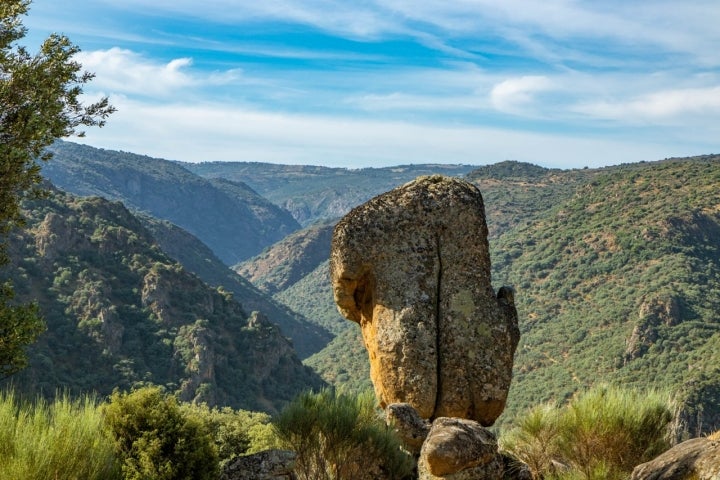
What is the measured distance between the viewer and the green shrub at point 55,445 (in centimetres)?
636

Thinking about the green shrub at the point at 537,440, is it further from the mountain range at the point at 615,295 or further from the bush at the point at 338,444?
the mountain range at the point at 615,295

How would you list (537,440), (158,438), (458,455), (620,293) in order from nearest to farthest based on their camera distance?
(158,438) → (458,455) → (537,440) → (620,293)

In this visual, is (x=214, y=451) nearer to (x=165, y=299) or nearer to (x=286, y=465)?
(x=286, y=465)

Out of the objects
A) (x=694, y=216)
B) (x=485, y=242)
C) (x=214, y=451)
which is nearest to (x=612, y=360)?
(x=694, y=216)

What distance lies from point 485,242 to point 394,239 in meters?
1.62

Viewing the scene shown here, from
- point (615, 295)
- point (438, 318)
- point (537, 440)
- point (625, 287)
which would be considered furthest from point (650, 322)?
point (438, 318)

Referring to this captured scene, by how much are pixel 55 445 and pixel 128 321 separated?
7763 centimetres

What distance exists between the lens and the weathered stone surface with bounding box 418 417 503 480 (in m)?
8.62

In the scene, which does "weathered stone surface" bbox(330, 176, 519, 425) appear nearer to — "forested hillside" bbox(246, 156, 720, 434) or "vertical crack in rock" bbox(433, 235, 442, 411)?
"vertical crack in rock" bbox(433, 235, 442, 411)

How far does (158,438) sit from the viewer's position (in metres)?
8.43

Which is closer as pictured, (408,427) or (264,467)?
(264,467)

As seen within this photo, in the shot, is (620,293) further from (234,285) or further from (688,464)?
(234,285)

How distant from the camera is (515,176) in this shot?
177125 mm

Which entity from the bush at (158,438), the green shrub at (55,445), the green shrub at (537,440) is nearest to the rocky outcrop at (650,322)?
the green shrub at (537,440)
